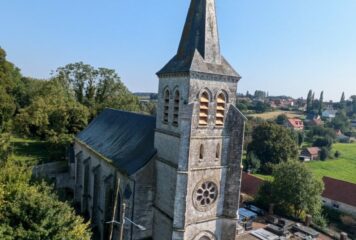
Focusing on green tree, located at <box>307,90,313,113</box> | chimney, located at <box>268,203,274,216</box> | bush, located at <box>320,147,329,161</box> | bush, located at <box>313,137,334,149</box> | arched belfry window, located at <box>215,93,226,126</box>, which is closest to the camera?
arched belfry window, located at <box>215,93,226,126</box>

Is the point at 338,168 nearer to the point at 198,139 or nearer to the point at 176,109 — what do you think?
the point at 198,139

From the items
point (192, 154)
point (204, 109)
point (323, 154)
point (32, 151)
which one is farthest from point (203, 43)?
point (323, 154)

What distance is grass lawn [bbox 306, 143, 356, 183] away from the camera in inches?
2215

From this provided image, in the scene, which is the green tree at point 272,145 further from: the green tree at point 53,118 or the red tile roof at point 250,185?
the green tree at point 53,118

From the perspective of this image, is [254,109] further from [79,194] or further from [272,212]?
[79,194]

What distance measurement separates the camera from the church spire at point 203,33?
1683 cm

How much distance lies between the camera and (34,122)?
36906mm

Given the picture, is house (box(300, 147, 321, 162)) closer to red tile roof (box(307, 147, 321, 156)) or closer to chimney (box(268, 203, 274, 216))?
red tile roof (box(307, 147, 321, 156))

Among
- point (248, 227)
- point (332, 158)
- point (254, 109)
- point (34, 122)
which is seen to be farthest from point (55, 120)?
point (254, 109)

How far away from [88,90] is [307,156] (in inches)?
2164

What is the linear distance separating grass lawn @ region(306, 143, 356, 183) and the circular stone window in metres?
42.9

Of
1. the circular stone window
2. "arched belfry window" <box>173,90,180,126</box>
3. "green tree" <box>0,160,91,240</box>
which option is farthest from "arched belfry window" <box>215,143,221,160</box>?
"green tree" <box>0,160,91,240</box>

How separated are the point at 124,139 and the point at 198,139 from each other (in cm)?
970

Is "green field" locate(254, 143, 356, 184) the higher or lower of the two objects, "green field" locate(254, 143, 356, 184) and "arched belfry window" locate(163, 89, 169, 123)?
the lower
